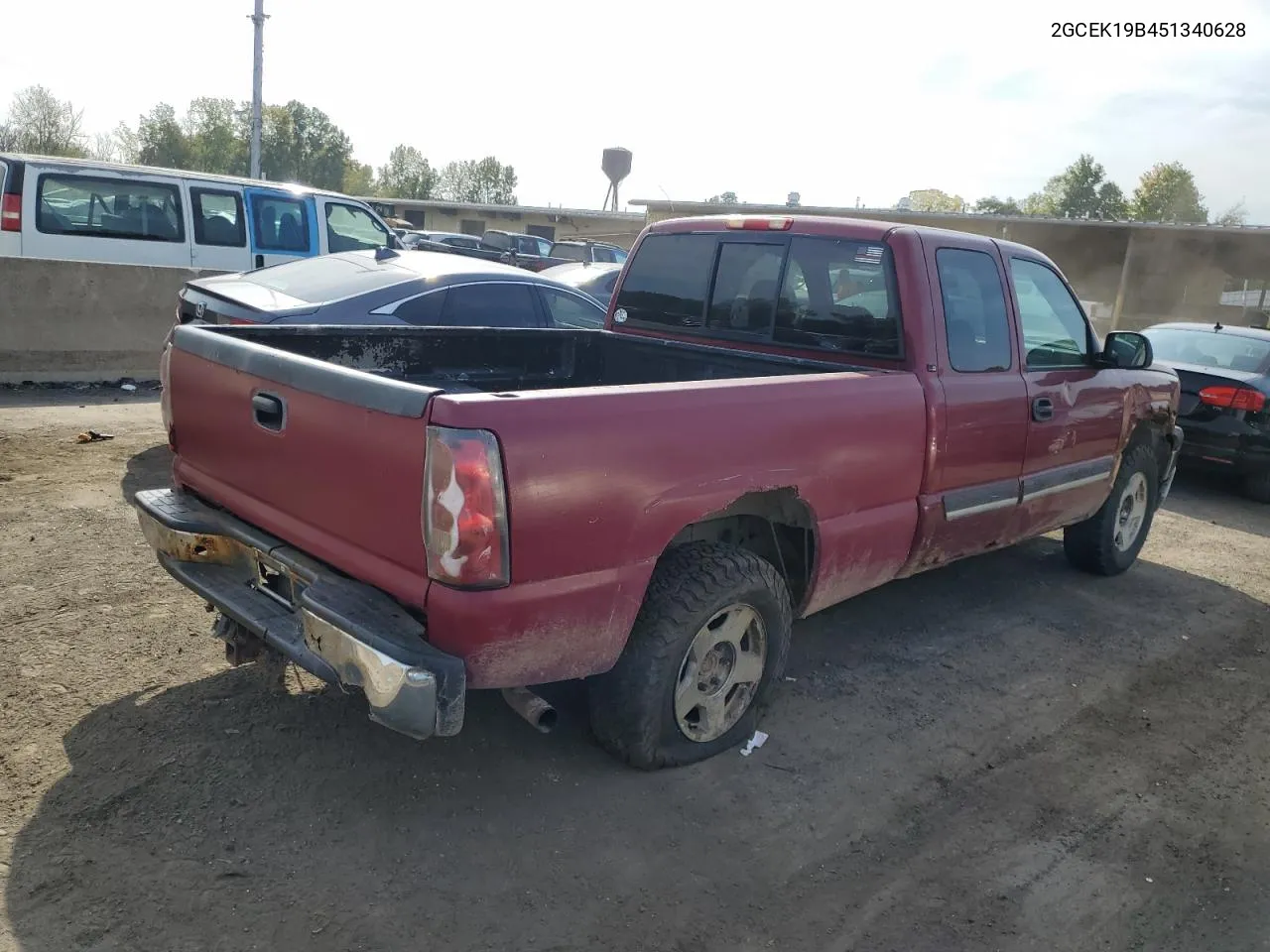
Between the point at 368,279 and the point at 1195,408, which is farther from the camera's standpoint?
the point at 1195,408

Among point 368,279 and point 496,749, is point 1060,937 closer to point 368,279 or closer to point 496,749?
point 496,749

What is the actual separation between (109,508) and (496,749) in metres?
3.52

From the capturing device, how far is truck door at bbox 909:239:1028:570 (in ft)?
14.4

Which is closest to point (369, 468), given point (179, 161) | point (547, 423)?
point (547, 423)

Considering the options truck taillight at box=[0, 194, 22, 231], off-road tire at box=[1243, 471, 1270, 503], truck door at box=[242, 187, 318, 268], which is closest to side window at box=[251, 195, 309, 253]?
truck door at box=[242, 187, 318, 268]

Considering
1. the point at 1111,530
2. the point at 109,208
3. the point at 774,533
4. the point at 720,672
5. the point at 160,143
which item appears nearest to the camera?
the point at 720,672

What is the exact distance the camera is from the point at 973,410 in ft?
14.7

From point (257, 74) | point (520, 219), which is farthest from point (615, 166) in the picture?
point (257, 74)

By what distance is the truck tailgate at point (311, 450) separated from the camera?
2.80m

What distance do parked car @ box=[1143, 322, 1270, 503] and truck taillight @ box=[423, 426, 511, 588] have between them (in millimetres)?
7659

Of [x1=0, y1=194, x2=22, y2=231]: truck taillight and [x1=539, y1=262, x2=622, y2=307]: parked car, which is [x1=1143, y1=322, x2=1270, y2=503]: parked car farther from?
[x1=0, y1=194, x2=22, y2=231]: truck taillight

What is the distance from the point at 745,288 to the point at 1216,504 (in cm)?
641

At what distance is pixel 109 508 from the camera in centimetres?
588

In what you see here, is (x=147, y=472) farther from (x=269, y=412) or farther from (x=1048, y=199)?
(x=1048, y=199)
